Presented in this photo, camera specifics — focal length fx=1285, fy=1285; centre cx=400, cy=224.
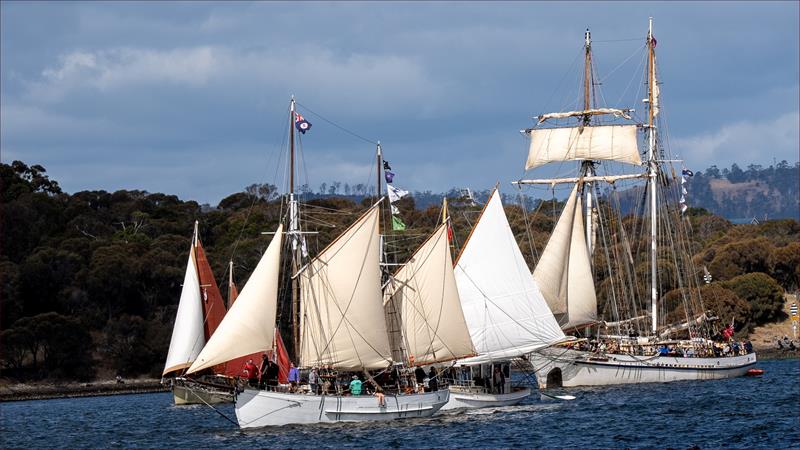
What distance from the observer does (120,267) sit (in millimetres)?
123750

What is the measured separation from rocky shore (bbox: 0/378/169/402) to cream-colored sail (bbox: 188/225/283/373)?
166 ft

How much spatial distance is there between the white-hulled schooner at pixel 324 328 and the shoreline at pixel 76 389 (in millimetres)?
43811

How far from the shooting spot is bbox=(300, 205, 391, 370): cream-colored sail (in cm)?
6094

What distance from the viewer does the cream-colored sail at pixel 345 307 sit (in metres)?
60.9

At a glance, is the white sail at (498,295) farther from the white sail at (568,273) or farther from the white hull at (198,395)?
the white hull at (198,395)

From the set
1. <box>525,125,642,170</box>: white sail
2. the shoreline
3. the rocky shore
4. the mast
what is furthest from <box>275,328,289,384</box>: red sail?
the rocky shore

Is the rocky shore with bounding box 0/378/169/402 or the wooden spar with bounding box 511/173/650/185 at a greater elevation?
the wooden spar with bounding box 511/173/650/185

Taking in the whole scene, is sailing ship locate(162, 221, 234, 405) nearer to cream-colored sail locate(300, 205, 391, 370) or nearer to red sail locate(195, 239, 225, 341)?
red sail locate(195, 239, 225, 341)

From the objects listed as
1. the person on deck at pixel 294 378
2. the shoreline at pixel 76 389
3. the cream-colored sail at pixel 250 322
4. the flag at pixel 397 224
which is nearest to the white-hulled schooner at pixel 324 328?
the cream-colored sail at pixel 250 322

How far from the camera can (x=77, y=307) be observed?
122m

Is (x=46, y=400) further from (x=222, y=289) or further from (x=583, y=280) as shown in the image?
(x=583, y=280)

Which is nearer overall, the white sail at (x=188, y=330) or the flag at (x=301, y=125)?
the flag at (x=301, y=125)

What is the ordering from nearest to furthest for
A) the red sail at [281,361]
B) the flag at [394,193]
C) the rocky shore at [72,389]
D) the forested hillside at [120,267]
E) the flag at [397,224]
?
the red sail at [281,361] < the flag at [394,193] < the flag at [397,224] < the rocky shore at [72,389] < the forested hillside at [120,267]

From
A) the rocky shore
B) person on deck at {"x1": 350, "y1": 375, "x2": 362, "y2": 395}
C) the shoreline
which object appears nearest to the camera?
person on deck at {"x1": 350, "y1": 375, "x2": 362, "y2": 395}
